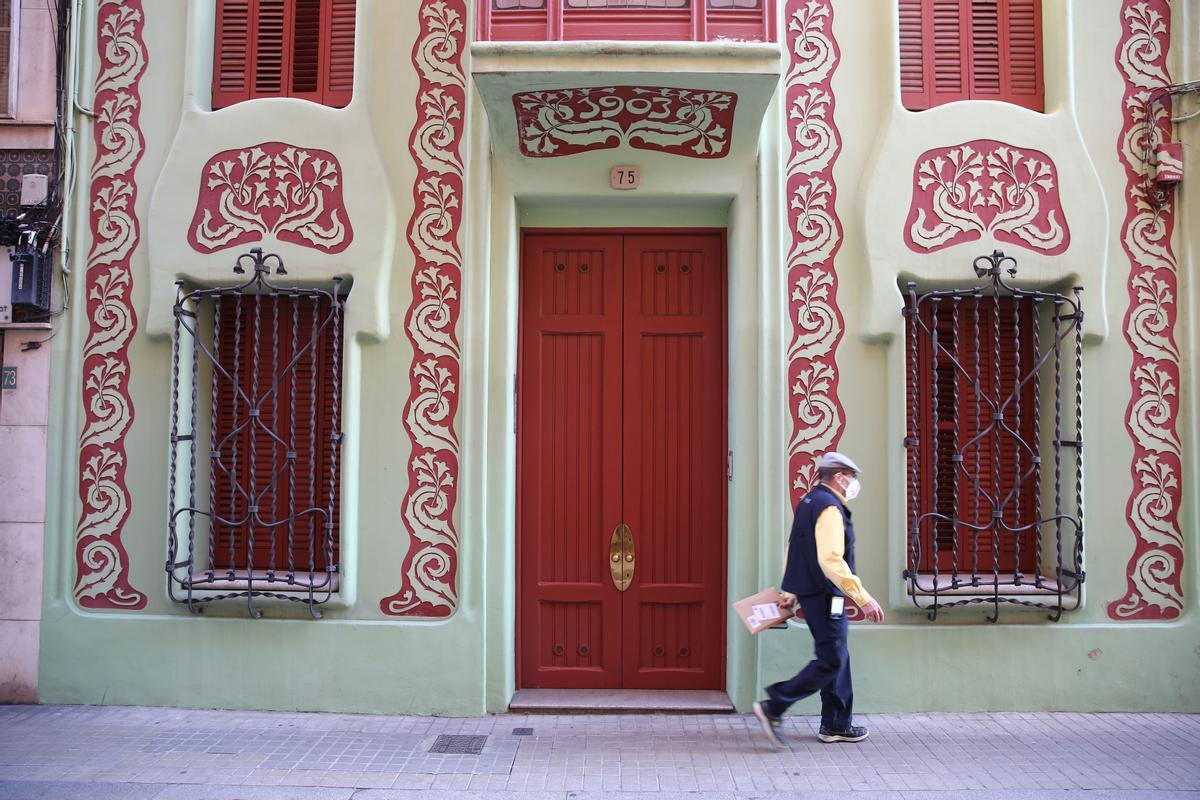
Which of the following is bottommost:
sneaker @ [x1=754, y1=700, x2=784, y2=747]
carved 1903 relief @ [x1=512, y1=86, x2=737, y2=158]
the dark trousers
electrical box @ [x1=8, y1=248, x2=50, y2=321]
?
sneaker @ [x1=754, y1=700, x2=784, y2=747]

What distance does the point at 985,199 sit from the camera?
607 centimetres

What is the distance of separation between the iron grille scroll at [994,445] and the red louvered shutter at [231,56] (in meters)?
4.84

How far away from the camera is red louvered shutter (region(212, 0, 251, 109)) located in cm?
655

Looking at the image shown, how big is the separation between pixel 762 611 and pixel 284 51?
5.00 metres

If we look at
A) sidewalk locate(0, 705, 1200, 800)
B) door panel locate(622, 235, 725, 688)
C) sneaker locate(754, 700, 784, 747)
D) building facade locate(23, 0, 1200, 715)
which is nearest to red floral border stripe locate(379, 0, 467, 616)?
building facade locate(23, 0, 1200, 715)

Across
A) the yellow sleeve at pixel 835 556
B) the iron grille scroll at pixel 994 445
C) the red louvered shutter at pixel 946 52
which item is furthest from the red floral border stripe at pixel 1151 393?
the yellow sleeve at pixel 835 556

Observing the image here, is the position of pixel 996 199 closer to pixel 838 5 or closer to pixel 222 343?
pixel 838 5

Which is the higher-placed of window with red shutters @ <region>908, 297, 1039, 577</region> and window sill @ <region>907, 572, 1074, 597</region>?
window with red shutters @ <region>908, 297, 1039, 577</region>

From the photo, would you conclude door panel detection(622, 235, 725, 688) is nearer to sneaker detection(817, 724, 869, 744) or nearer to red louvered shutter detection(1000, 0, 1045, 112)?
sneaker detection(817, 724, 869, 744)

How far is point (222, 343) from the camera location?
6.44 meters

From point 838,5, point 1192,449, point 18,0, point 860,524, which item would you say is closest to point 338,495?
point 860,524

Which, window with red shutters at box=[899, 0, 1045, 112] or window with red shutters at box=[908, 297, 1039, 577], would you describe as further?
window with red shutters at box=[899, 0, 1045, 112]

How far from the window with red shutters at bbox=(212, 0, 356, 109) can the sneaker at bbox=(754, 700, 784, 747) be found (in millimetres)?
4848

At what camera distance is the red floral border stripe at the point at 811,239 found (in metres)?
6.08
